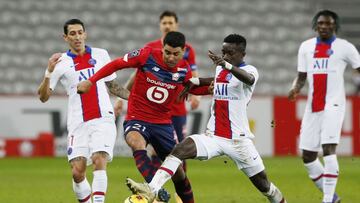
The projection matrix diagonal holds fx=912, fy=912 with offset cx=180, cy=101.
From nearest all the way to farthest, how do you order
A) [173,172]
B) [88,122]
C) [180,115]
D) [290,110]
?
[173,172]
[88,122]
[180,115]
[290,110]

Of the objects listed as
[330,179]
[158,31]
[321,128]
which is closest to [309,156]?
[321,128]

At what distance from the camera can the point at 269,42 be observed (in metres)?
24.6

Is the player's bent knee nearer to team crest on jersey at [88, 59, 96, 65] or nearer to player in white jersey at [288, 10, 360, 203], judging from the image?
team crest on jersey at [88, 59, 96, 65]

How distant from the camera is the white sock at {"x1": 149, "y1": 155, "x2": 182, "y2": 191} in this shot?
8.60m

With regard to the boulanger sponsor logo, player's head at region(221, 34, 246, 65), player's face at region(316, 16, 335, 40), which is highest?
player's face at region(316, 16, 335, 40)

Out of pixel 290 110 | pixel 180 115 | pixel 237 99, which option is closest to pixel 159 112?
pixel 237 99

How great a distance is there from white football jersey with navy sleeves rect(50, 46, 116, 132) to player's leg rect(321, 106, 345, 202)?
2.30 metres

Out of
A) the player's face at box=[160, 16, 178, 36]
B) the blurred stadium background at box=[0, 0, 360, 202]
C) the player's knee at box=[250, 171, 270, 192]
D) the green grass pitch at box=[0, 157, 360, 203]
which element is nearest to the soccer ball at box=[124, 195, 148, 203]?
the player's knee at box=[250, 171, 270, 192]

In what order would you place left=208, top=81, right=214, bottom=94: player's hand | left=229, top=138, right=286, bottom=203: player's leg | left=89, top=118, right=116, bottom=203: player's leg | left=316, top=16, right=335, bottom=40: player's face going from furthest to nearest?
left=316, top=16, right=335, bottom=40: player's face → left=208, top=81, right=214, bottom=94: player's hand → left=229, top=138, right=286, bottom=203: player's leg → left=89, top=118, right=116, bottom=203: player's leg

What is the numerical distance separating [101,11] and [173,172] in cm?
1632

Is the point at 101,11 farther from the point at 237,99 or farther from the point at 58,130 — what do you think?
the point at 237,99

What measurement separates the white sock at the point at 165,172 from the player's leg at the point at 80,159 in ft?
3.06

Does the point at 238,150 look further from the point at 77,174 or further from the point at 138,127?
the point at 77,174

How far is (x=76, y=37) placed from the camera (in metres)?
9.55
